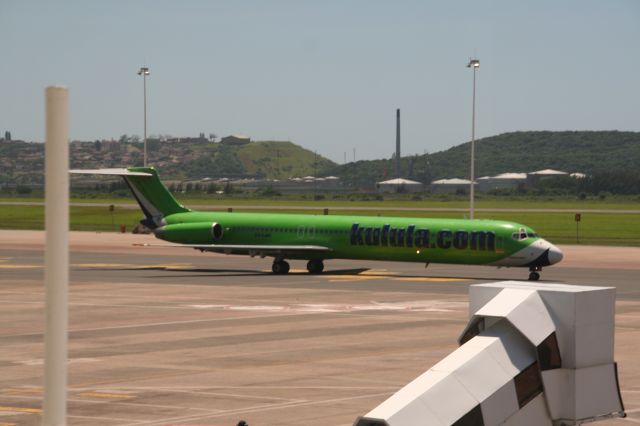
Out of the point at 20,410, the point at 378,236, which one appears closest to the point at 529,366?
the point at 20,410

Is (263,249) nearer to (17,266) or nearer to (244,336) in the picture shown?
(17,266)

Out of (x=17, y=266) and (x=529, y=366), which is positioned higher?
(x=529, y=366)

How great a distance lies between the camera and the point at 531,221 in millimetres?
131750

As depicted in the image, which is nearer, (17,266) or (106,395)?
(106,395)

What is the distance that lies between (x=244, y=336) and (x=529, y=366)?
24417mm

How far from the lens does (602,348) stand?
14.1 meters

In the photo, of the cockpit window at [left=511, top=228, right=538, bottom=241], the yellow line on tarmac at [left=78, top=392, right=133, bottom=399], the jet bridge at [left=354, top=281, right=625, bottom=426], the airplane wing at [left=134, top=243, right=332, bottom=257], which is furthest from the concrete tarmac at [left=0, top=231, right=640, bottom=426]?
the jet bridge at [left=354, top=281, right=625, bottom=426]

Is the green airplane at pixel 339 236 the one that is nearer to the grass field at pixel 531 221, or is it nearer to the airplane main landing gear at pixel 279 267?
the airplane main landing gear at pixel 279 267

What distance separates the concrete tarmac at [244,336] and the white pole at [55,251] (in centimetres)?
1468

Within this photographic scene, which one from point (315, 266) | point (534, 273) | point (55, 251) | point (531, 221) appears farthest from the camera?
point (531, 221)

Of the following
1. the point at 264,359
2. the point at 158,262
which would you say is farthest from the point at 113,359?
the point at 158,262

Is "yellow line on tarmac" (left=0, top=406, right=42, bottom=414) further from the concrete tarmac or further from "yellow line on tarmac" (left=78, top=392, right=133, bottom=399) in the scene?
"yellow line on tarmac" (left=78, top=392, right=133, bottom=399)

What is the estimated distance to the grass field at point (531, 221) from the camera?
101 meters

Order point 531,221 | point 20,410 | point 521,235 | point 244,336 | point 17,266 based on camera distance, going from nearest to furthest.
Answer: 1. point 20,410
2. point 244,336
3. point 521,235
4. point 17,266
5. point 531,221
